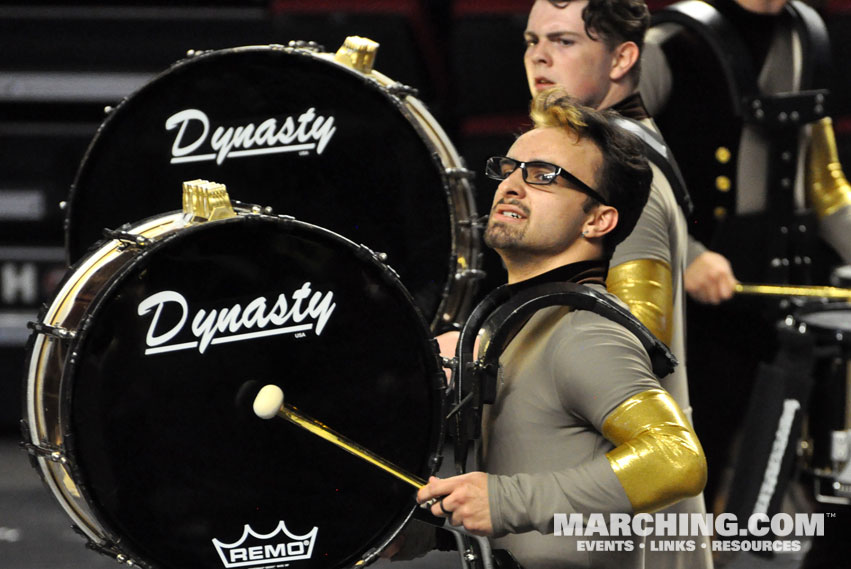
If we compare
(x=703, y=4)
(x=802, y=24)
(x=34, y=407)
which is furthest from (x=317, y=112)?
(x=802, y=24)

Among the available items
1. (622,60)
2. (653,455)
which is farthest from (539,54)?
(653,455)

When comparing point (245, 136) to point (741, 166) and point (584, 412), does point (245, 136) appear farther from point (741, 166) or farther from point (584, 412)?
point (741, 166)

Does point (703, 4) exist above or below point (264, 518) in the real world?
above

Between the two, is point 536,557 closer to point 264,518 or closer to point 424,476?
point 424,476

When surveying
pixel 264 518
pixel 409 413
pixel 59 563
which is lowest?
pixel 59 563

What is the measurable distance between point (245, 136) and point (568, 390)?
1.00 metres

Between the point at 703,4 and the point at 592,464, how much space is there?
Answer: 1.93m

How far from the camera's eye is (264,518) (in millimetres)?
2006

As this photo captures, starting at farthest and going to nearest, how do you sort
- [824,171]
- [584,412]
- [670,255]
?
[824,171], [670,255], [584,412]

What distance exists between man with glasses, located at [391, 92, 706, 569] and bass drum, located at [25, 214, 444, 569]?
0.17 meters

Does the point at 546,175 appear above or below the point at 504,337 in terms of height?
above

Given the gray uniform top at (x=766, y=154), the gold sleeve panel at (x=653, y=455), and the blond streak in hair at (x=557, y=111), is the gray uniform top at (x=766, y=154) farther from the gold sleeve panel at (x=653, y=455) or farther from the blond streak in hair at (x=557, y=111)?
the gold sleeve panel at (x=653, y=455)

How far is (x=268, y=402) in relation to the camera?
1.91 meters

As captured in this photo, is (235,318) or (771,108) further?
(771,108)
